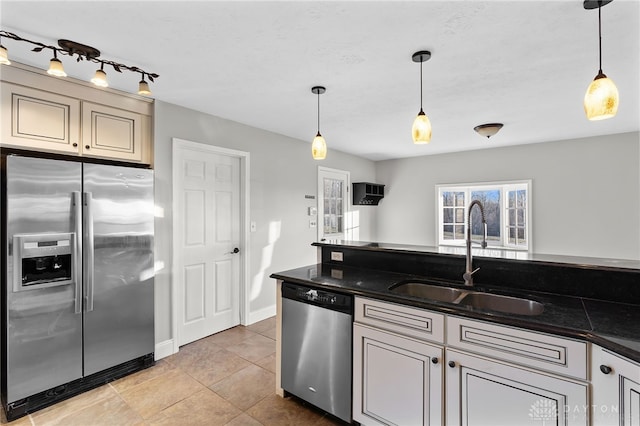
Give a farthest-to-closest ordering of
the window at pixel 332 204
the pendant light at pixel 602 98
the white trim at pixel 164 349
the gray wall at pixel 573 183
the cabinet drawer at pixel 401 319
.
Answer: the window at pixel 332 204
the gray wall at pixel 573 183
the white trim at pixel 164 349
the cabinet drawer at pixel 401 319
the pendant light at pixel 602 98

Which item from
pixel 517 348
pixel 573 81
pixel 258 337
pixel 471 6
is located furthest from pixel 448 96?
pixel 258 337

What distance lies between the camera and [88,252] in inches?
95.4

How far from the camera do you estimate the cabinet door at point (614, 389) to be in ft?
3.74

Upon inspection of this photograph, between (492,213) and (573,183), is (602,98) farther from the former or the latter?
(492,213)

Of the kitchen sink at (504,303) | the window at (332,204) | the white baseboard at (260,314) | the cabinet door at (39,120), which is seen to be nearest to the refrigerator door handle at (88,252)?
the cabinet door at (39,120)

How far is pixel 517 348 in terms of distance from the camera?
1.41 m

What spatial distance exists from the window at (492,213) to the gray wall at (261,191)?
2180 mm

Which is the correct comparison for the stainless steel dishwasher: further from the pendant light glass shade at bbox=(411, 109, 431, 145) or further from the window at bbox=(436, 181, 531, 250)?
the window at bbox=(436, 181, 531, 250)

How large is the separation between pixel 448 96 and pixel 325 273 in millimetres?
2006

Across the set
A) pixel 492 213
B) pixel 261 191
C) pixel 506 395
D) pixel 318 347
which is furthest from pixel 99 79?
pixel 492 213

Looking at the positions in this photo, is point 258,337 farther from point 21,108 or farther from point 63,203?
point 21,108

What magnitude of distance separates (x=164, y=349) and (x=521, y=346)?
2.97 metres

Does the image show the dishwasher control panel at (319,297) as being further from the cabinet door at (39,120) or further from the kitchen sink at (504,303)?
the cabinet door at (39,120)

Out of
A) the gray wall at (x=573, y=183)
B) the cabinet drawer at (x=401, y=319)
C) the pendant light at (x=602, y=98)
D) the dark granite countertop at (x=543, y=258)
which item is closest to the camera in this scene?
the pendant light at (x=602, y=98)
